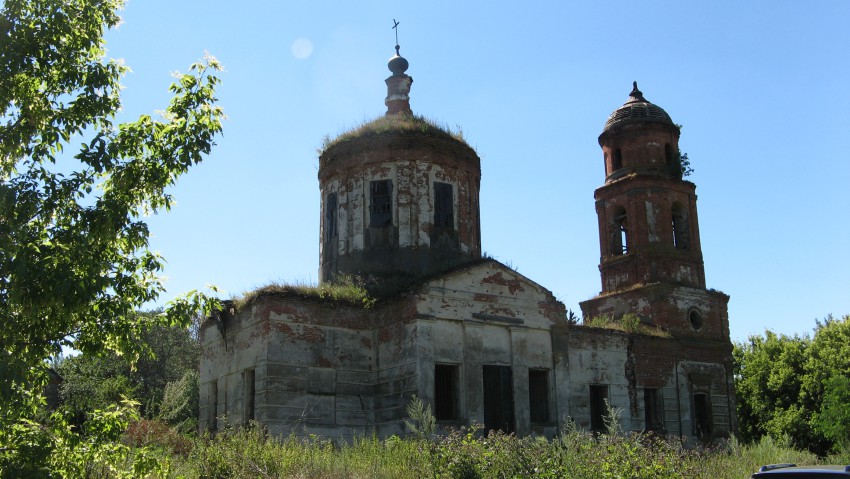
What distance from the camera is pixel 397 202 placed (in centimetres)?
1944

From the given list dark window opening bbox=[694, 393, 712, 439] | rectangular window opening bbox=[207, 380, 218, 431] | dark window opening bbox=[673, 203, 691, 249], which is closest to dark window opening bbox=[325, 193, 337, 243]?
rectangular window opening bbox=[207, 380, 218, 431]

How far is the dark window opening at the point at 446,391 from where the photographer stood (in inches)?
660

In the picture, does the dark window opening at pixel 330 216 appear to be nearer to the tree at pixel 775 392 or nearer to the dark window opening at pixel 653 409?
the dark window opening at pixel 653 409

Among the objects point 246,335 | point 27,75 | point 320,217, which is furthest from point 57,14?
point 320,217

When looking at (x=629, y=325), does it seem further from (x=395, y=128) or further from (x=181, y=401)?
(x=181, y=401)

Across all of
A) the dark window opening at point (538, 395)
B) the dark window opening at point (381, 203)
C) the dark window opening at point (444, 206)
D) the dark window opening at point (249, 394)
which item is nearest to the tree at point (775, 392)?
the dark window opening at point (538, 395)

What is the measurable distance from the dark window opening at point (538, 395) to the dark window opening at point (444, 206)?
442 centimetres

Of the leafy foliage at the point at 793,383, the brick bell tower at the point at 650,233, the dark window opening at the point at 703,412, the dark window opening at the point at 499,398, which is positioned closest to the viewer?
the dark window opening at the point at 499,398

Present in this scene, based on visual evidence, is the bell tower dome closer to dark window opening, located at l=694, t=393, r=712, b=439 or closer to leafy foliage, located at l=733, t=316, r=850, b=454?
dark window opening, located at l=694, t=393, r=712, b=439

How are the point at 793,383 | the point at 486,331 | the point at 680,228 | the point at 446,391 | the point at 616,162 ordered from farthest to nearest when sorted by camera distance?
the point at 793,383, the point at 616,162, the point at 680,228, the point at 486,331, the point at 446,391

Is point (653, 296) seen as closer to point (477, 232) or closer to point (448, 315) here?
point (477, 232)

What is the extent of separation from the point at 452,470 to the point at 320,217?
1204 cm

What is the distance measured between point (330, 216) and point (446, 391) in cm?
617

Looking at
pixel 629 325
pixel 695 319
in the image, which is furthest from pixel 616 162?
pixel 629 325
